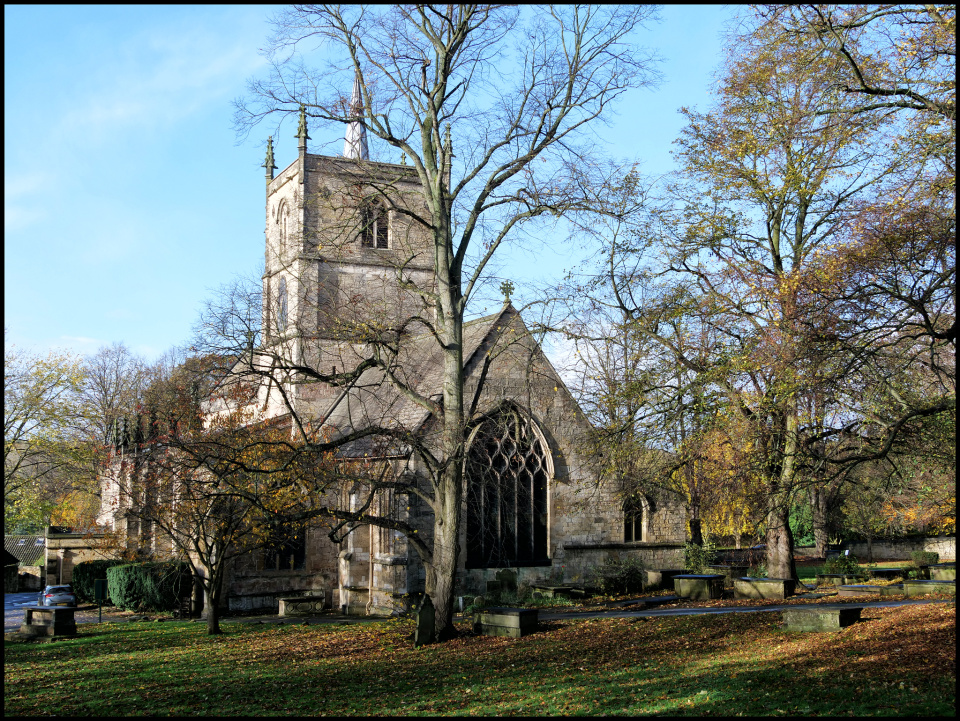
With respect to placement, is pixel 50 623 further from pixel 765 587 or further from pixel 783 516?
pixel 765 587

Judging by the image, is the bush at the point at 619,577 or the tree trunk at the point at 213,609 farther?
the bush at the point at 619,577

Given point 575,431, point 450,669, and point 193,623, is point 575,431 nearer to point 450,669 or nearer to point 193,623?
point 193,623

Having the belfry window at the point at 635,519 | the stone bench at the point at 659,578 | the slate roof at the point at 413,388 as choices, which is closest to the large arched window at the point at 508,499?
the slate roof at the point at 413,388

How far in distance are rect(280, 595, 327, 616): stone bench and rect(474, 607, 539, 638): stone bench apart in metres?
7.61

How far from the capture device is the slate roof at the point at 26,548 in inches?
2030

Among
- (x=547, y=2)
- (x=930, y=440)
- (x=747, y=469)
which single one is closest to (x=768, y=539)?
(x=747, y=469)

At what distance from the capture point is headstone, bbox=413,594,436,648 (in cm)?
1562

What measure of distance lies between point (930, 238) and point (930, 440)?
3.75m

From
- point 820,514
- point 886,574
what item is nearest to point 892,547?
point 820,514

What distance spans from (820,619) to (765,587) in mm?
7942

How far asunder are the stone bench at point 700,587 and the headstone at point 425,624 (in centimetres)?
874

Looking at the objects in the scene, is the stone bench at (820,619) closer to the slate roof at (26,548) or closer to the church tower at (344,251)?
the church tower at (344,251)

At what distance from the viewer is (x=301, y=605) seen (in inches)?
899

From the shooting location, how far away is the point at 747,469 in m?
19.0
